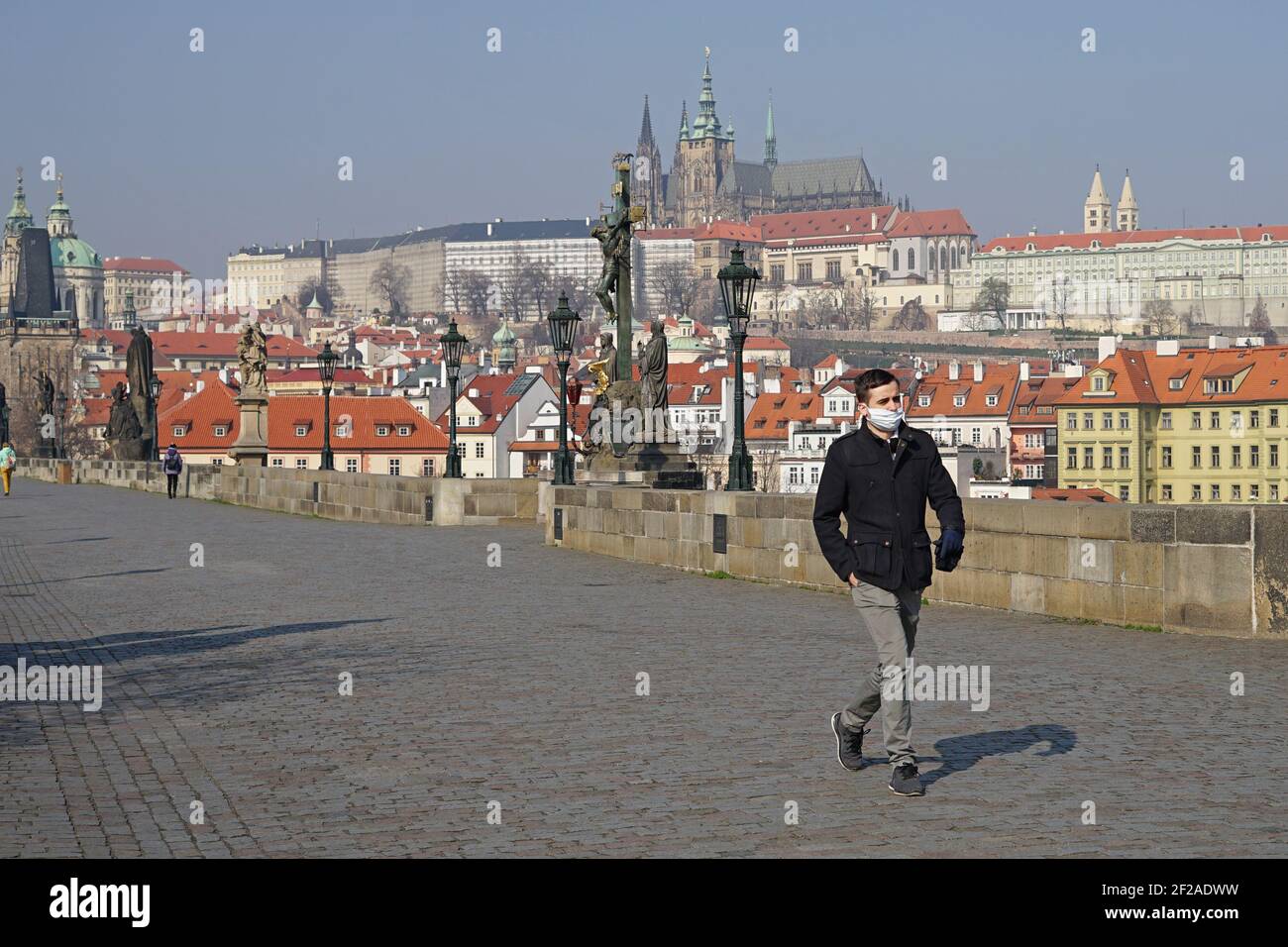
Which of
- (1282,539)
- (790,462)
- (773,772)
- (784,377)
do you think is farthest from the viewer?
(784,377)

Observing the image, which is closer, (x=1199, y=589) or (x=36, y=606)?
(x=1199, y=589)

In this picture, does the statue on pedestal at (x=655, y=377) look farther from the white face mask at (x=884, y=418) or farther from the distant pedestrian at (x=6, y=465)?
the distant pedestrian at (x=6, y=465)

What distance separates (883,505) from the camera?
7551 mm

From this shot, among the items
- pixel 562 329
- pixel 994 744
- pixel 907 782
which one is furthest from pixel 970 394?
pixel 907 782

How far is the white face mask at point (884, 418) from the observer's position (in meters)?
7.50

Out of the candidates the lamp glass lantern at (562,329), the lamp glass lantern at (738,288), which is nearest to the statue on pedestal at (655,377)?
the lamp glass lantern at (562,329)

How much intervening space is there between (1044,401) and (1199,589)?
86872mm

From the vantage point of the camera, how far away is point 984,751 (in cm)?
808

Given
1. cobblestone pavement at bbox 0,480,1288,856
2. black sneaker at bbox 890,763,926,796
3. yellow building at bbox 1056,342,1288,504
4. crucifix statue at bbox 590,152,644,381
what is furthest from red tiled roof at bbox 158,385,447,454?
black sneaker at bbox 890,763,926,796

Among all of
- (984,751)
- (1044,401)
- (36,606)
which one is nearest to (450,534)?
(36,606)

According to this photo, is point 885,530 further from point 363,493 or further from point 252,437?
point 252,437
